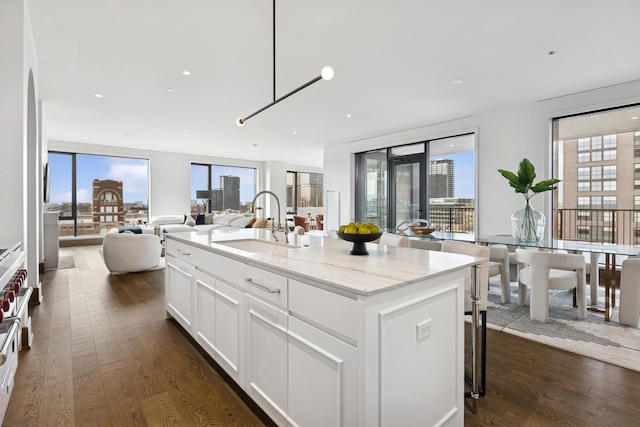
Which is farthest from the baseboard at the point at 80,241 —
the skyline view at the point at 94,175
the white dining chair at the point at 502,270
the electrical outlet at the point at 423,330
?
the electrical outlet at the point at 423,330

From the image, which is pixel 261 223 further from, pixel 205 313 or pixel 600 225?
pixel 600 225

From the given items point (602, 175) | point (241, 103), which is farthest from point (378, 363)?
point (602, 175)

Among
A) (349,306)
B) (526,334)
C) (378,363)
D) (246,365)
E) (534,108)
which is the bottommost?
(526,334)

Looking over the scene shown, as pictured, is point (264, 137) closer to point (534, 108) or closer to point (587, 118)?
point (534, 108)

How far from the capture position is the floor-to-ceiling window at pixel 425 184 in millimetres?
6480

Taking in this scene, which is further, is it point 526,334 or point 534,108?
point 534,108

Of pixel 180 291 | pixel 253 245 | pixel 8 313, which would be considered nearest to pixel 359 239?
pixel 253 245

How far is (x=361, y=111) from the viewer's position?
5.64m

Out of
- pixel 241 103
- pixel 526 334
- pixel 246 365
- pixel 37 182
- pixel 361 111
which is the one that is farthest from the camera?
pixel 361 111

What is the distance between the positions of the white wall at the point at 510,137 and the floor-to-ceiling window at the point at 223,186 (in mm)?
7172

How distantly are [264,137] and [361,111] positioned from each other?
3.03 m

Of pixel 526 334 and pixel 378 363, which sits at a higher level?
pixel 378 363

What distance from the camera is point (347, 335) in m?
1.13

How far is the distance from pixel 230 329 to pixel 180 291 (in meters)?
1.03
